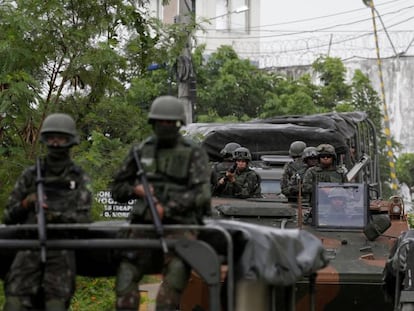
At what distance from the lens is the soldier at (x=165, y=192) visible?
7.34m

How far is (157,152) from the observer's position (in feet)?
25.1

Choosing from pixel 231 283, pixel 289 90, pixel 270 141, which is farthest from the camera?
pixel 289 90

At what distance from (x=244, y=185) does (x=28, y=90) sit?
131 inches

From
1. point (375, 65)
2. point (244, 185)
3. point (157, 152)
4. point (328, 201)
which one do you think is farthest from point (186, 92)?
point (375, 65)

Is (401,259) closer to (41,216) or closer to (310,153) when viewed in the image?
(310,153)

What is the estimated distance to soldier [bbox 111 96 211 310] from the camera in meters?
7.34

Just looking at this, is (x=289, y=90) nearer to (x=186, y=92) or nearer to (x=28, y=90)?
(x=186, y=92)

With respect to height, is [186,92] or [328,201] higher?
[186,92]

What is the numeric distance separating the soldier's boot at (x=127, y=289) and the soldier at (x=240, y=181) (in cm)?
604

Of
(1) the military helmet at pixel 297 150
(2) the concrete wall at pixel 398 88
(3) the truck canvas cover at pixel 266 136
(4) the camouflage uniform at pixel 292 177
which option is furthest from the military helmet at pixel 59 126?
(2) the concrete wall at pixel 398 88

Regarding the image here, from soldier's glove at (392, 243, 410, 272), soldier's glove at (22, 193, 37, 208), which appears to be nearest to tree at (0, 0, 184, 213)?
soldier's glove at (392, 243, 410, 272)

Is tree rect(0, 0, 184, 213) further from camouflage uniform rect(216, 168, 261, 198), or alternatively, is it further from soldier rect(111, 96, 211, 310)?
soldier rect(111, 96, 211, 310)

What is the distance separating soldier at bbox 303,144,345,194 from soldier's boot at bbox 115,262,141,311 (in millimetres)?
5473

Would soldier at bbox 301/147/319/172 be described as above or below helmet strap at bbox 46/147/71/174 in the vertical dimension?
below
